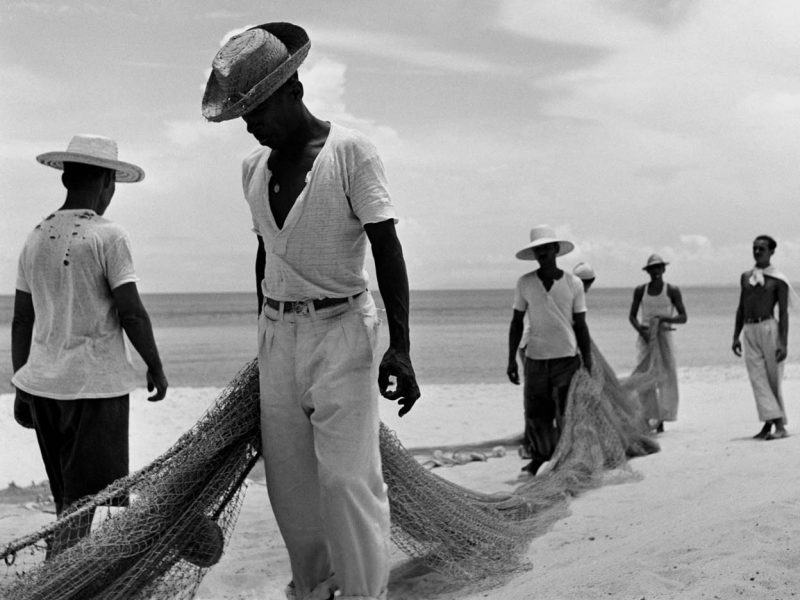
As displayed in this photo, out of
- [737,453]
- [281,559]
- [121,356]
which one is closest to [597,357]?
[737,453]

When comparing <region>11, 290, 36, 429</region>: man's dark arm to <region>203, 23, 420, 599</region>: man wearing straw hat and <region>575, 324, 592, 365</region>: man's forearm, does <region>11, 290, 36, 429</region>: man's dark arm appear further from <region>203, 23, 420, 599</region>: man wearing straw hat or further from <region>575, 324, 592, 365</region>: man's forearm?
<region>575, 324, 592, 365</region>: man's forearm

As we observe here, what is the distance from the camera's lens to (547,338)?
737 centimetres

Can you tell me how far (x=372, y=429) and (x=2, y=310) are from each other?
7923cm

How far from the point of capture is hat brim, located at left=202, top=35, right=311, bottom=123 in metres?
3.30

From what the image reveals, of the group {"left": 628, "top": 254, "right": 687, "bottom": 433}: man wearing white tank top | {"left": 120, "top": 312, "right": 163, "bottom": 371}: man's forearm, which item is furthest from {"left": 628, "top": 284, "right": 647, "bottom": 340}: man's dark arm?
{"left": 120, "top": 312, "right": 163, "bottom": 371}: man's forearm

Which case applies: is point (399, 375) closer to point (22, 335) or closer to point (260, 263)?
point (260, 263)

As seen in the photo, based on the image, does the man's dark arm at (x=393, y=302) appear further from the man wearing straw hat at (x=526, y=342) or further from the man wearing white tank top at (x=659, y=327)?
the man wearing white tank top at (x=659, y=327)

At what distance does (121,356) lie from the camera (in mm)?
4238

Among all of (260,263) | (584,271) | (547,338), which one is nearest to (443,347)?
(584,271)

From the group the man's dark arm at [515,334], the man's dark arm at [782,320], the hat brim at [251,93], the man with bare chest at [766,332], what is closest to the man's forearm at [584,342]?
the man's dark arm at [515,334]

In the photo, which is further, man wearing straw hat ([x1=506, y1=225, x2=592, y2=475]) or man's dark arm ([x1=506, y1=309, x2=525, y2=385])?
man's dark arm ([x1=506, y1=309, x2=525, y2=385])

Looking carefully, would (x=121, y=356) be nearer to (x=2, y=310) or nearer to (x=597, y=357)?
(x=597, y=357)

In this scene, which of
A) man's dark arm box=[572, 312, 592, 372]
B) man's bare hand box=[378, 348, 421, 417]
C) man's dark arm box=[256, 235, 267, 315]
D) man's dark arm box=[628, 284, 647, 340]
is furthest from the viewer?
man's dark arm box=[628, 284, 647, 340]

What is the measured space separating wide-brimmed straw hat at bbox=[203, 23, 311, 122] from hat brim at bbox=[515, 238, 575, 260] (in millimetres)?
4154
